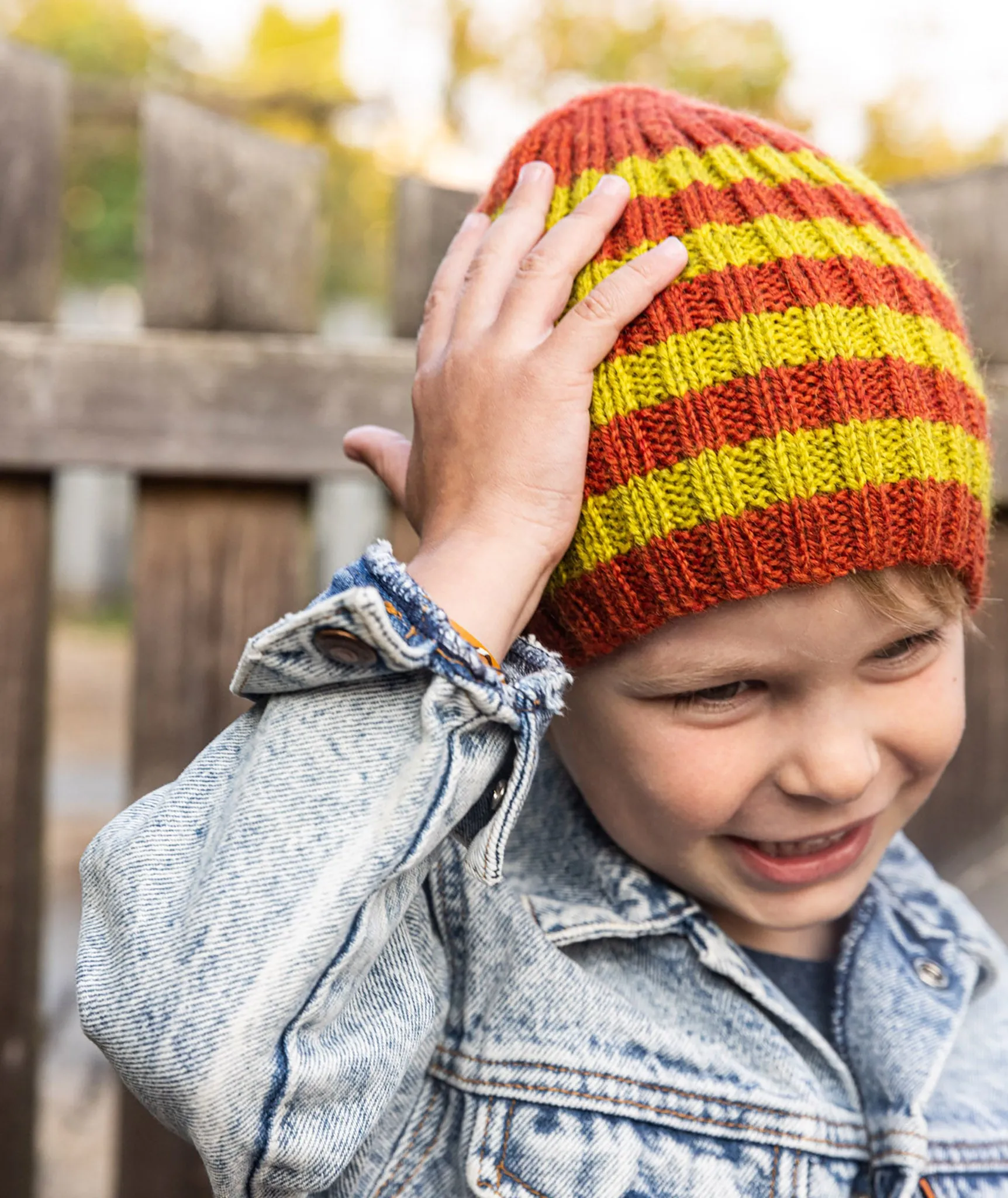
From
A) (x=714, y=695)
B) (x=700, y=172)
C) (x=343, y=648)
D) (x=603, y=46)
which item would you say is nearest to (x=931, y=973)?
(x=714, y=695)

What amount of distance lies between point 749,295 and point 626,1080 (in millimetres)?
802

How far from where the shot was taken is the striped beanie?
105 cm

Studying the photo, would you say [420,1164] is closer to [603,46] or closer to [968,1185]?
[968,1185]

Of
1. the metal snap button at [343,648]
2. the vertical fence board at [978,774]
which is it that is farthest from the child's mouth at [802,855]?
the vertical fence board at [978,774]

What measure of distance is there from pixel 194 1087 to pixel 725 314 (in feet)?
2.74

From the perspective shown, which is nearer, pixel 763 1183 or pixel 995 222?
pixel 763 1183

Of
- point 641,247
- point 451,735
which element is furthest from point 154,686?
point 641,247

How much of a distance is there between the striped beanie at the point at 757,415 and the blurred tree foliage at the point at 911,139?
1497 cm

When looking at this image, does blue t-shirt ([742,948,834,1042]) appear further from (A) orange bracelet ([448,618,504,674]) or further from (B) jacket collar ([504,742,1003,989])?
(A) orange bracelet ([448,618,504,674])

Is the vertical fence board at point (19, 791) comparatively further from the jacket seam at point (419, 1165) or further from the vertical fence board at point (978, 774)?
the vertical fence board at point (978, 774)

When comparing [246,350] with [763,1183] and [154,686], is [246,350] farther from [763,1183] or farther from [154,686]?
[763,1183]

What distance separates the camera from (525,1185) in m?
1.12

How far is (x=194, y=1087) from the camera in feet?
3.05

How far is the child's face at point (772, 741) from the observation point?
109cm
